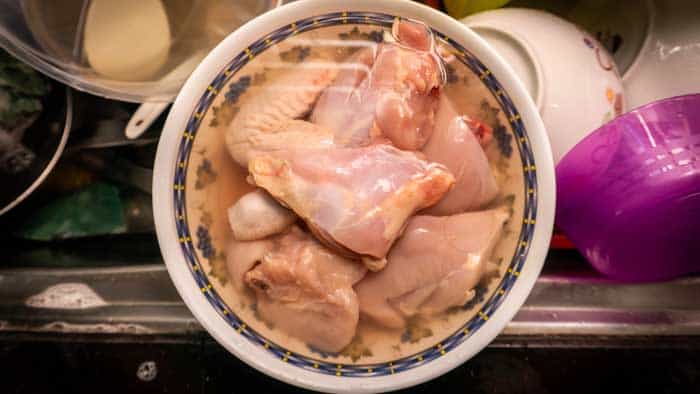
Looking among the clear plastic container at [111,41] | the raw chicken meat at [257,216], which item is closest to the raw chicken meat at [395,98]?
the raw chicken meat at [257,216]

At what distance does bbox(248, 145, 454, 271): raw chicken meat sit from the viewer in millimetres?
854

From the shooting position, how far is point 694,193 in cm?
89

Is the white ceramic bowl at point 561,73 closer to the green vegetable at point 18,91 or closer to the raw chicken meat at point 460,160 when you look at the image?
the raw chicken meat at point 460,160

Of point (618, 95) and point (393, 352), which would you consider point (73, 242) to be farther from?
point (618, 95)

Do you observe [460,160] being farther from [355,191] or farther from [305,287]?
[305,287]

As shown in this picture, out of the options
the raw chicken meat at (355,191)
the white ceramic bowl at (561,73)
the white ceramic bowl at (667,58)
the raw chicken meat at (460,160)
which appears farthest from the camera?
the white ceramic bowl at (667,58)

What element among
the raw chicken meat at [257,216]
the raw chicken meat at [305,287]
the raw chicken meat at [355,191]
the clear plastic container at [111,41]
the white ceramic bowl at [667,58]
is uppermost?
the white ceramic bowl at [667,58]

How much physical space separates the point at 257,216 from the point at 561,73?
70 centimetres

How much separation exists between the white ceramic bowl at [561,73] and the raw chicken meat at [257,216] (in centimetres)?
59

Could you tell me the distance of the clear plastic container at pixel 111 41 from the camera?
100 centimetres

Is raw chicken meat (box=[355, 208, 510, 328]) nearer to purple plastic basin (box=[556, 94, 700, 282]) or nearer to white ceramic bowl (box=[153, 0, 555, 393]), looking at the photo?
white ceramic bowl (box=[153, 0, 555, 393])

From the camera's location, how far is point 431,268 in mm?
935

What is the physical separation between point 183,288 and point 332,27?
556 millimetres

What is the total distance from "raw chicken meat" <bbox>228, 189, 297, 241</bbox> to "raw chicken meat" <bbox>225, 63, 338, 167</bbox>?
0.09 m
